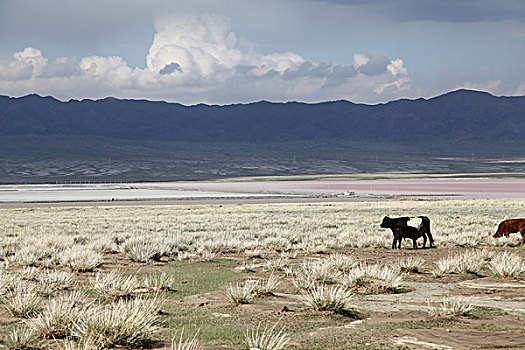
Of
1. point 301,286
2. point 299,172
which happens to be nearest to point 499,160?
point 299,172

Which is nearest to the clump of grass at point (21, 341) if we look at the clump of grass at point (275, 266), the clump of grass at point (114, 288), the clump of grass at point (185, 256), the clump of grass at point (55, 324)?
the clump of grass at point (55, 324)

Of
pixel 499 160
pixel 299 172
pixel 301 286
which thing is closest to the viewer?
pixel 301 286

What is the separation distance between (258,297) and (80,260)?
575 centimetres

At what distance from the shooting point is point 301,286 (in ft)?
36.0

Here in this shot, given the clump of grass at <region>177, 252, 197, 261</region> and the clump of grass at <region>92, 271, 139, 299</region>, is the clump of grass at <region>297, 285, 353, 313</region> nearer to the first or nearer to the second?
the clump of grass at <region>92, 271, 139, 299</region>

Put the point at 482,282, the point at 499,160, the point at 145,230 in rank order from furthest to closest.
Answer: the point at 499,160
the point at 145,230
the point at 482,282

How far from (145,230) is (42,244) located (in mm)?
7396

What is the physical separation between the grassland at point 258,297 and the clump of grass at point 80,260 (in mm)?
35

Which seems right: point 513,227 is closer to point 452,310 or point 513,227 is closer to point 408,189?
point 452,310

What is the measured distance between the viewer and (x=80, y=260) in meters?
14.4

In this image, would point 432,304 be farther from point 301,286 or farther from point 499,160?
point 499,160

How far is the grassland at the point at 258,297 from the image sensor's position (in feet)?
23.5

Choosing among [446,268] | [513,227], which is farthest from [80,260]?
[513,227]

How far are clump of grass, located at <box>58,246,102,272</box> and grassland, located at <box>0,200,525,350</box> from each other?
0.12 ft
